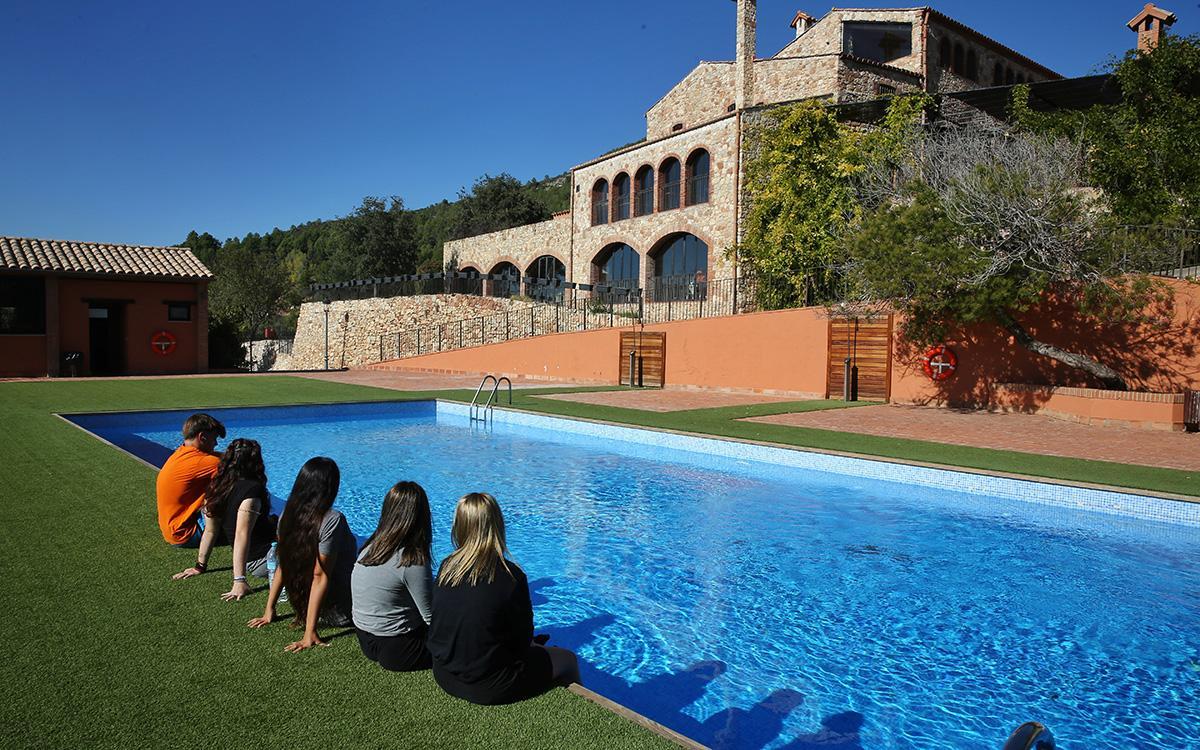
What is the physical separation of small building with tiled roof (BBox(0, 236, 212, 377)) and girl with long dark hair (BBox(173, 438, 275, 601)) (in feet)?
75.3

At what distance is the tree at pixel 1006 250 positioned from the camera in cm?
1343

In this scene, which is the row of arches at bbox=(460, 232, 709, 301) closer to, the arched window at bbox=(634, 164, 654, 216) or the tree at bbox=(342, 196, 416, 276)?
the arched window at bbox=(634, 164, 654, 216)

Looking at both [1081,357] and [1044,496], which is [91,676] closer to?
[1044,496]

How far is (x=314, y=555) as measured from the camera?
3818mm

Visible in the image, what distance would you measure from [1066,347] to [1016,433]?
3235 mm

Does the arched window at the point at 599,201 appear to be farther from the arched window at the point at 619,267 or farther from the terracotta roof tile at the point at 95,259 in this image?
the terracotta roof tile at the point at 95,259

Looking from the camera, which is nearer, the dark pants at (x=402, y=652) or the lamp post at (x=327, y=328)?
the dark pants at (x=402, y=652)

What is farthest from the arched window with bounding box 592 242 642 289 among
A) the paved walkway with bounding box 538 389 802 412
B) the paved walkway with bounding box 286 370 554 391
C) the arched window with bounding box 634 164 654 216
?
the paved walkway with bounding box 538 389 802 412

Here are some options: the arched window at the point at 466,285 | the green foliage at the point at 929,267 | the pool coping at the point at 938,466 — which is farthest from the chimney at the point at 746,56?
the pool coping at the point at 938,466

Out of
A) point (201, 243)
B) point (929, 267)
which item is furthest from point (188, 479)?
point (201, 243)

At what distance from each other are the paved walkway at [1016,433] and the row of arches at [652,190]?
44.3ft

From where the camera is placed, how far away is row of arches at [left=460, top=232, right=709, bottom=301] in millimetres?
25812

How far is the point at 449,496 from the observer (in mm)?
9219

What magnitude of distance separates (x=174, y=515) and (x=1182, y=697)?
640 centimetres
